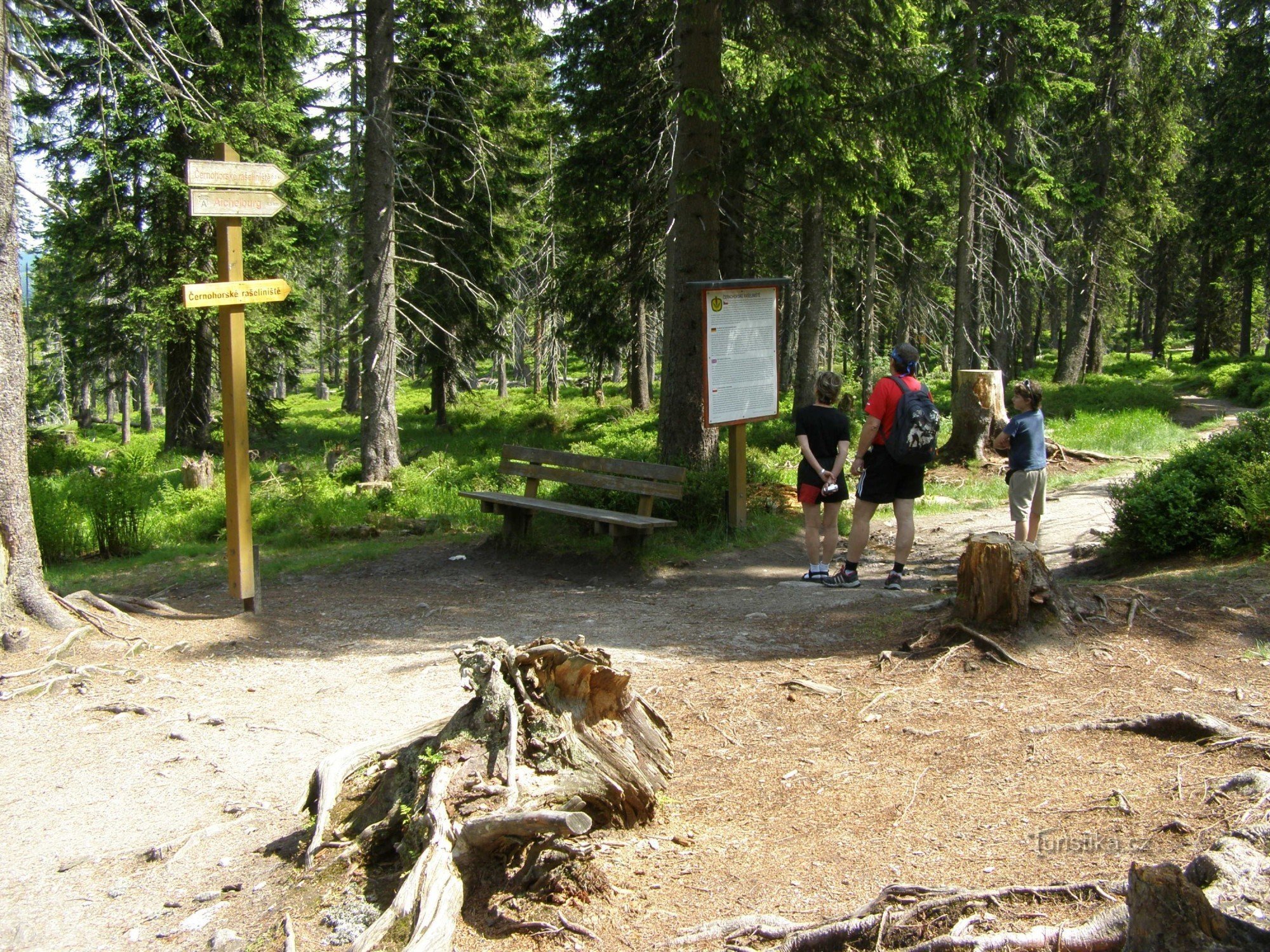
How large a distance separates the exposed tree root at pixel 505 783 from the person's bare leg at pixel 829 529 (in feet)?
14.4

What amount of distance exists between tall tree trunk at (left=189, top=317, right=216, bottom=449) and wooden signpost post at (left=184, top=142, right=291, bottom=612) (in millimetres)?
13972

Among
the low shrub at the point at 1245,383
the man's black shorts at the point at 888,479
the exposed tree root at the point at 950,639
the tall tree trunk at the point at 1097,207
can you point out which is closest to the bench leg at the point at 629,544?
the man's black shorts at the point at 888,479

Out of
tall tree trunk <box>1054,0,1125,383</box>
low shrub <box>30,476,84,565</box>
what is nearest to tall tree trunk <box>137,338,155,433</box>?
low shrub <box>30,476,84,565</box>

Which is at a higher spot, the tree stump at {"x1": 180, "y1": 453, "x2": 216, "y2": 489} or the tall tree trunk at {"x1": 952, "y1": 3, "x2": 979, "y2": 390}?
the tall tree trunk at {"x1": 952, "y1": 3, "x2": 979, "y2": 390}

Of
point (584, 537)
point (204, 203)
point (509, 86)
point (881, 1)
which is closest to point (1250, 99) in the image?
point (509, 86)

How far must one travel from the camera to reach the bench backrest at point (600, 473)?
32.0 feet

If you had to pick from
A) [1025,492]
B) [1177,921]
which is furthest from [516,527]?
[1177,921]

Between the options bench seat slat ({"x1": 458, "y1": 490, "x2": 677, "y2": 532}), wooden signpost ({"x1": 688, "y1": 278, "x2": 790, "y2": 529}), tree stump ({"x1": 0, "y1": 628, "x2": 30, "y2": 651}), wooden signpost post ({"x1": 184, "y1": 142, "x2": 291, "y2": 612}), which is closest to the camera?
tree stump ({"x1": 0, "y1": 628, "x2": 30, "y2": 651})

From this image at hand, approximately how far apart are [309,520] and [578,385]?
2681 centimetres

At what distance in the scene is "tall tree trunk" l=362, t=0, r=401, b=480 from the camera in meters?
15.9

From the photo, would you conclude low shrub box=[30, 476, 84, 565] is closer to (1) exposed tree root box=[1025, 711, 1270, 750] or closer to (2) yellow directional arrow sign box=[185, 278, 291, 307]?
(2) yellow directional arrow sign box=[185, 278, 291, 307]

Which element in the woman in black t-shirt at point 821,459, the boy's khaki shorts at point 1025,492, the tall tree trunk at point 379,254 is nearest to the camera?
the boy's khaki shorts at point 1025,492

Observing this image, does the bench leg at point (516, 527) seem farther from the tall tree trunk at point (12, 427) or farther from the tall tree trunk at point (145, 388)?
the tall tree trunk at point (145, 388)

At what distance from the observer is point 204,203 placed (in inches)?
303
